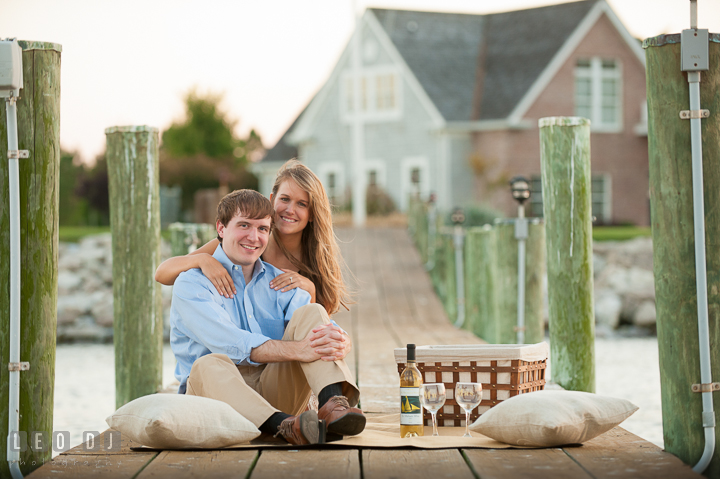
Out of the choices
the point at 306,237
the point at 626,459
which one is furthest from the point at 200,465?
the point at 306,237

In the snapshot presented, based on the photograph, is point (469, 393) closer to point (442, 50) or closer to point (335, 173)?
point (335, 173)

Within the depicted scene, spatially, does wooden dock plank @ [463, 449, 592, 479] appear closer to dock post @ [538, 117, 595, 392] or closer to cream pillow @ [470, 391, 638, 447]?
cream pillow @ [470, 391, 638, 447]

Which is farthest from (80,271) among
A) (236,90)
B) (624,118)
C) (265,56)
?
(236,90)

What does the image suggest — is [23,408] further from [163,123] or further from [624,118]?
[163,123]

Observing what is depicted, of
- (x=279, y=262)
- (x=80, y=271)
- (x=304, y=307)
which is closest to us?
(x=304, y=307)

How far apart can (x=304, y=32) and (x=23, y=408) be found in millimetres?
28993

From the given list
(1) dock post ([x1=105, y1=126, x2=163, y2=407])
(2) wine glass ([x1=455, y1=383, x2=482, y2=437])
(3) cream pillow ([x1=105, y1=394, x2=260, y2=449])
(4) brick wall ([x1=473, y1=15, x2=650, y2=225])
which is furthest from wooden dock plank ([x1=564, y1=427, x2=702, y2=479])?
(4) brick wall ([x1=473, y1=15, x2=650, y2=225])

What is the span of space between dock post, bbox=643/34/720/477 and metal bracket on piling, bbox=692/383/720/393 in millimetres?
21

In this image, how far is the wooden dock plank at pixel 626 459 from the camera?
10.2 ft

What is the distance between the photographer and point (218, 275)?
3947 millimetres

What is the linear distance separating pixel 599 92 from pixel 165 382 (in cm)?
1646

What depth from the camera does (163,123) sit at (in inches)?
2105

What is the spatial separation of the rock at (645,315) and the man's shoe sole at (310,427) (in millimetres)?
13745

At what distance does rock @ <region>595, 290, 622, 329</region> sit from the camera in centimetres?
1625
